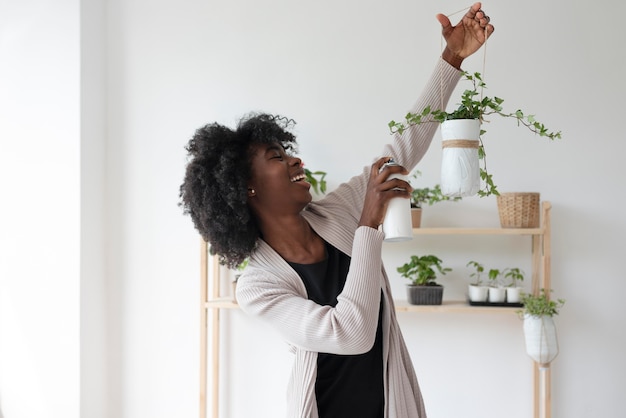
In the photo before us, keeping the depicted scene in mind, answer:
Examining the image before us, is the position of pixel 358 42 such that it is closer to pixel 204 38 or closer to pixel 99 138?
pixel 204 38

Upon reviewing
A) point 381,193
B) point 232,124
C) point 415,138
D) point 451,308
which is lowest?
point 451,308

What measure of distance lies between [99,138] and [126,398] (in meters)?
1.26

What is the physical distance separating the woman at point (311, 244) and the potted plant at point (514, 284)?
124cm

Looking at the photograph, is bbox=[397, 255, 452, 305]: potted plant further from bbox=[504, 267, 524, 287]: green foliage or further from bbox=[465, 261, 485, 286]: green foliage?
bbox=[504, 267, 524, 287]: green foliage

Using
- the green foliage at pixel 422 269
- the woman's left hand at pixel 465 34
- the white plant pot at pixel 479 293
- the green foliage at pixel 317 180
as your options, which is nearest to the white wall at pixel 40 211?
the green foliage at pixel 317 180

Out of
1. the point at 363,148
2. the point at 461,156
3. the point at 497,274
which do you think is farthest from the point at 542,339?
the point at 461,156

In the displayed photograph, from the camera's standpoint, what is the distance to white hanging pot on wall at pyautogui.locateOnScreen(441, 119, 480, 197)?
4.25 ft

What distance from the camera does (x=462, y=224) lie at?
110 inches

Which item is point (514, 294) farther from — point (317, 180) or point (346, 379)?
point (346, 379)

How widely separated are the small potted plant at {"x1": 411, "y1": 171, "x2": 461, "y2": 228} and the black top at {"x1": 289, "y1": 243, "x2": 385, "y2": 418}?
1230 mm

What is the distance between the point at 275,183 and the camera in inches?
57.7

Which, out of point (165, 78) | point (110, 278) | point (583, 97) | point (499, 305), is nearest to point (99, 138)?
point (165, 78)

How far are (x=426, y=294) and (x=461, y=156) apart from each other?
4.56ft

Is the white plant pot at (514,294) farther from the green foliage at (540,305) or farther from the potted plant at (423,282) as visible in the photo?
the potted plant at (423,282)
